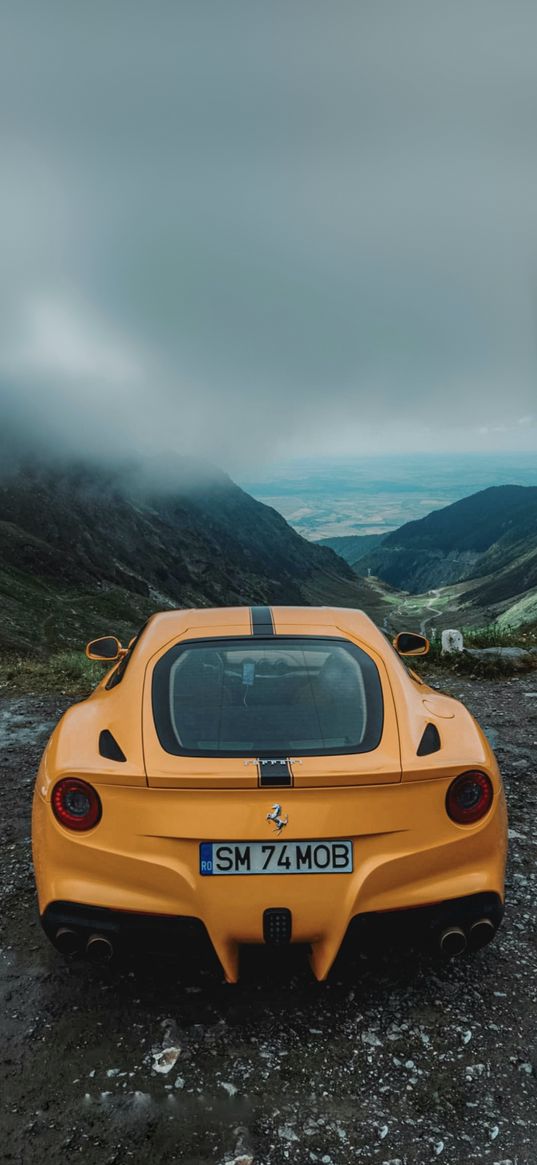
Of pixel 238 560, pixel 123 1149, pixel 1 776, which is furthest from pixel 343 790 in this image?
pixel 238 560

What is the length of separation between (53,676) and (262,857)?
8286 mm

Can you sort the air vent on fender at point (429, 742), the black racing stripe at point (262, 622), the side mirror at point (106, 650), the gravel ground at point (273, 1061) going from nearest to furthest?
the gravel ground at point (273, 1061) → the air vent on fender at point (429, 742) → the black racing stripe at point (262, 622) → the side mirror at point (106, 650)

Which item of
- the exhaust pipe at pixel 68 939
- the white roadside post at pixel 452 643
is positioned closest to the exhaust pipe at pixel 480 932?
the exhaust pipe at pixel 68 939

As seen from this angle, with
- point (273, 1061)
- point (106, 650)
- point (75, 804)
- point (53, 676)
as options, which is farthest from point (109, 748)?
point (53, 676)

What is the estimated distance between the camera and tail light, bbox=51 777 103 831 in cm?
325

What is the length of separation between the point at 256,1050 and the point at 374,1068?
51 centimetres

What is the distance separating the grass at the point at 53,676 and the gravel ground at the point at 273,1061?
19.8 feet

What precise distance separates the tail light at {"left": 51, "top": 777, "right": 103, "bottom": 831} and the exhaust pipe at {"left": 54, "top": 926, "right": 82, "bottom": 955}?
0.44 metres

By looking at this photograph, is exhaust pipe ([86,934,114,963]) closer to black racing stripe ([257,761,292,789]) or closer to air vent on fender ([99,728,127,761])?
air vent on fender ([99,728,127,761])

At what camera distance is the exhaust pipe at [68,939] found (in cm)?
320

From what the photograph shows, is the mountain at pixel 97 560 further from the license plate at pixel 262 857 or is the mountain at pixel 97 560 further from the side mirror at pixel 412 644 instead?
the license plate at pixel 262 857

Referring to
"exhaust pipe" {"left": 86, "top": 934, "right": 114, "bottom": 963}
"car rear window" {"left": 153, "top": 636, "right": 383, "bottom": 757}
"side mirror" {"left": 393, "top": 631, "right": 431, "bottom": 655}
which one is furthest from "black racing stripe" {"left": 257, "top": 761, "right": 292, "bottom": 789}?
"side mirror" {"left": 393, "top": 631, "right": 431, "bottom": 655}

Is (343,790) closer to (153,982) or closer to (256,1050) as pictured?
(256,1050)

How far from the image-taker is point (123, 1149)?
2656 millimetres
